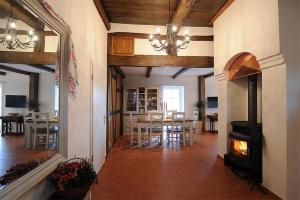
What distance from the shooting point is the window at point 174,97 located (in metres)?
9.46

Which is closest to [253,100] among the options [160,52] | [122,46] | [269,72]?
[269,72]

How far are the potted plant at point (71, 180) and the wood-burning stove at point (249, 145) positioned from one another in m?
2.58

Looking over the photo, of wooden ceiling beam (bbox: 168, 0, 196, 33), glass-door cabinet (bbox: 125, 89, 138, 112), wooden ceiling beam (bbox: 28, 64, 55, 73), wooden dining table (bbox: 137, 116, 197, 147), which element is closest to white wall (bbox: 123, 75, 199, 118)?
glass-door cabinet (bbox: 125, 89, 138, 112)

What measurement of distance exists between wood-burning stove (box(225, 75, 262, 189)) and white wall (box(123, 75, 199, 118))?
5.26m

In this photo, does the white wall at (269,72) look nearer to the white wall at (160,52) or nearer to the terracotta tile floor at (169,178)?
the terracotta tile floor at (169,178)

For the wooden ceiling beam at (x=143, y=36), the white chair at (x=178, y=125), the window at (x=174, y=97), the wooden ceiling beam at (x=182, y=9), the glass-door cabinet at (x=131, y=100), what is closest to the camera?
the wooden ceiling beam at (x=182, y=9)

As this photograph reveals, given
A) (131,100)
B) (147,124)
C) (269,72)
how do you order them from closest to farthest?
(269,72) → (147,124) → (131,100)

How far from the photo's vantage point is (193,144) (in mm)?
6426

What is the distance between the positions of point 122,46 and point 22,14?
143 inches

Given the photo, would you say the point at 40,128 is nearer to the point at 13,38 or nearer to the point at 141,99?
the point at 13,38

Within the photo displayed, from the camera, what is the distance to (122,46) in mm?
4906

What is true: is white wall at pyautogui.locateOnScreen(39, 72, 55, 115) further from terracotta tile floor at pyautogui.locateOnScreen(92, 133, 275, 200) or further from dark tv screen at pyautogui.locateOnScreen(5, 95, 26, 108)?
terracotta tile floor at pyautogui.locateOnScreen(92, 133, 275, 200)

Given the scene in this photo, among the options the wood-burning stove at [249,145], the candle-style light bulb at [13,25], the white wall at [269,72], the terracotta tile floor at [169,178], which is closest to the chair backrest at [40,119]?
the candle-style light bulb at [13,25]

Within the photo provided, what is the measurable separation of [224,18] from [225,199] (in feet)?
11.3
